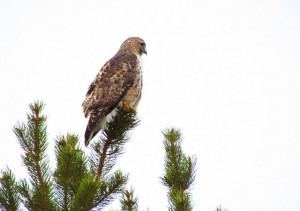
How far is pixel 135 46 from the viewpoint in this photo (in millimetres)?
8625

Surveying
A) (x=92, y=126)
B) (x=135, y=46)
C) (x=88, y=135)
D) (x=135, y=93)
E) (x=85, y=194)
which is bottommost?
(x=85, y=194)

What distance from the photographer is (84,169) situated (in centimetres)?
346

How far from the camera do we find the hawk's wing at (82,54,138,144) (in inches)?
238

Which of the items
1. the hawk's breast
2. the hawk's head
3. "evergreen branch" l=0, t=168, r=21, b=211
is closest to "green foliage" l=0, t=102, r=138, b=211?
"evergreen branch" l=0, t=168, r=21, b=211

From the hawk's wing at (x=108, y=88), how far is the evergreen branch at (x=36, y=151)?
1.97 metres

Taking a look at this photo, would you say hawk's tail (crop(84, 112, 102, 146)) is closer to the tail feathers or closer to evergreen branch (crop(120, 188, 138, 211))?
the tail feathers

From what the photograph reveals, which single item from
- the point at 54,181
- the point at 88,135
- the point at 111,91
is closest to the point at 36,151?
the point at 54,181

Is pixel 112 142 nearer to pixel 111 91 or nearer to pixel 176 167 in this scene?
pixel 176 167

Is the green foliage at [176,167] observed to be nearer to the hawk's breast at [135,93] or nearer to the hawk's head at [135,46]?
the hawk's breast at [135,93]

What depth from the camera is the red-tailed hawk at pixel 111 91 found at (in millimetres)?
5910

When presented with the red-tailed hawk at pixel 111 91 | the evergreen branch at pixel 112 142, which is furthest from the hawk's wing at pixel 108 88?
the evergreen branch at pixel 112 142

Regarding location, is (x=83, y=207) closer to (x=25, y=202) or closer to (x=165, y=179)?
(x=25, y=202)

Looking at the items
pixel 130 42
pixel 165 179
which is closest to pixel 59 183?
pixel 165 179

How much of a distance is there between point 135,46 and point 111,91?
2299mm
